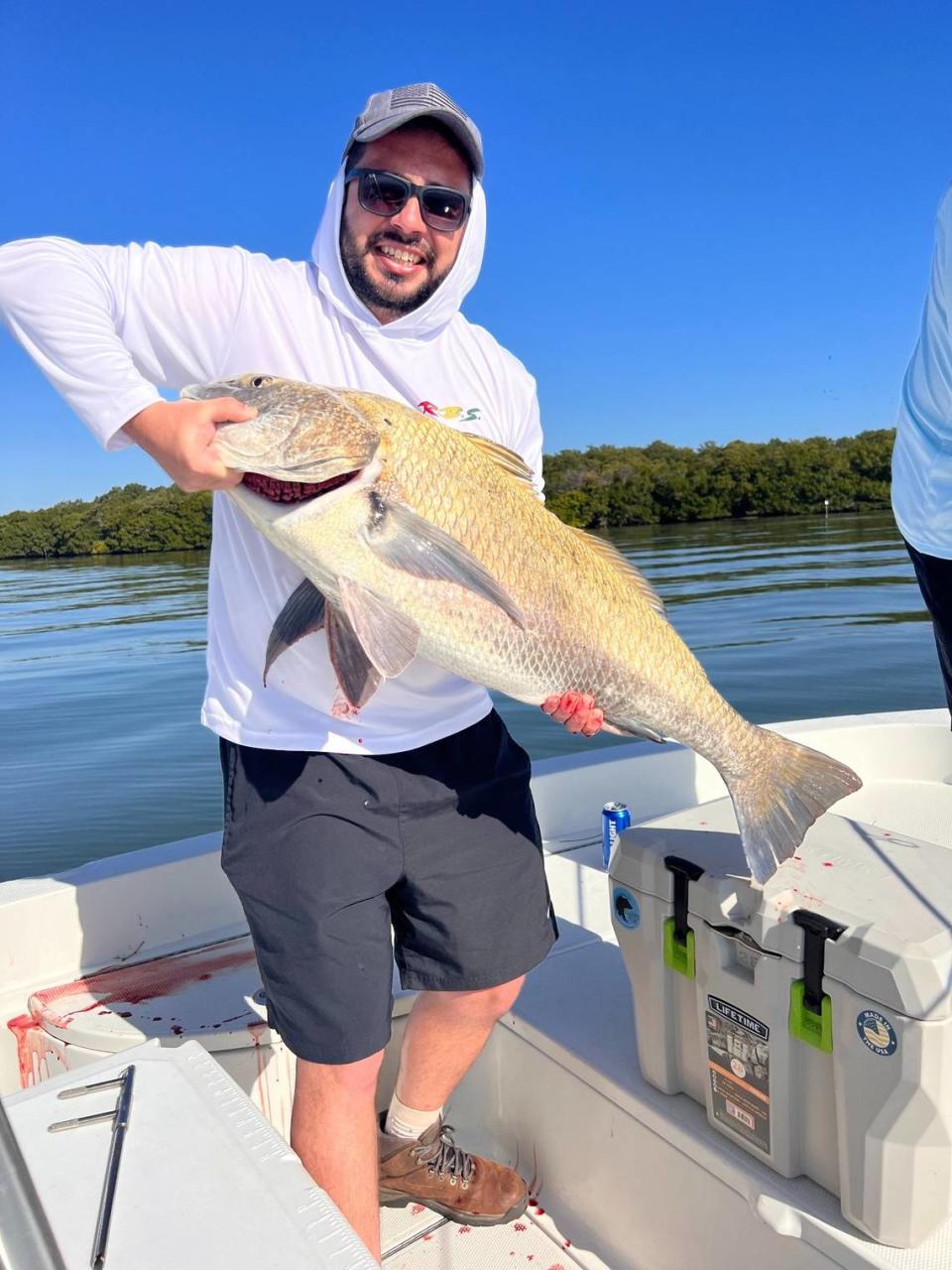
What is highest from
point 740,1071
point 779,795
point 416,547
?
point 416,547

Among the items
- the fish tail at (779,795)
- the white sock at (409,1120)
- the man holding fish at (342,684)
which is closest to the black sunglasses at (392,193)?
the man holding fish at (342,684)

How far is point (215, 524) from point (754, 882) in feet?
4.88

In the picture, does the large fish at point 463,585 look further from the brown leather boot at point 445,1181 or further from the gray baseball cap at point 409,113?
the brown leather boot at point 445,1181

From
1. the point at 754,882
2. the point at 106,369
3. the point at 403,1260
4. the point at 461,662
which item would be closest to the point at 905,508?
the point at 754,882

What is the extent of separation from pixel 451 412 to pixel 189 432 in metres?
0.80

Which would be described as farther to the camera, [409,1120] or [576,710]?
[409,1120]

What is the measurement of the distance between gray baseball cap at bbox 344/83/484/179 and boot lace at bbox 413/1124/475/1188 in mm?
2611

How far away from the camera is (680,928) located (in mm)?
2314

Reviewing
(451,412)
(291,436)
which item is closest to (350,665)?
(291,436)

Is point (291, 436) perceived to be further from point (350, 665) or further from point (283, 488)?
point (350, 665)

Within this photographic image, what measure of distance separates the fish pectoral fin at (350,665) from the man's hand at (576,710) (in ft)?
1.63

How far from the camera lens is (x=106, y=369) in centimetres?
195

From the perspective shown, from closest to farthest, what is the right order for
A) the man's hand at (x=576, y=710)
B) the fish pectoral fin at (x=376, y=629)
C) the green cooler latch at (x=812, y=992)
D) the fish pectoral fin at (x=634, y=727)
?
1. the green cooler latch at (x=812, y=992)
2. the fish pectoral fin at (x=376, y=629)
3. the man's hand at (x=576, y=710)
4. the fish pectoral fin at (x=634, y=727)

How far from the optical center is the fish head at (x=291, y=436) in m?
1.93
